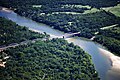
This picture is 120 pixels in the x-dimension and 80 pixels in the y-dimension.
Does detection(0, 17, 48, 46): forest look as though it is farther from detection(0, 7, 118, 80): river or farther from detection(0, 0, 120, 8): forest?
detection(0, 0, 120, 8): forest

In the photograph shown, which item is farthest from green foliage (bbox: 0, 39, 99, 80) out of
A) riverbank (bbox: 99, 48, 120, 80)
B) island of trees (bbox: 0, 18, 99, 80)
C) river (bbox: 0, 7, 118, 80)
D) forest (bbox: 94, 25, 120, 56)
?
forest (bbox: 94, 25, 120, 56)

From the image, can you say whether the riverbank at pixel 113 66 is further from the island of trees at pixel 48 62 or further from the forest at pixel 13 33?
the forest at pixel 13 33

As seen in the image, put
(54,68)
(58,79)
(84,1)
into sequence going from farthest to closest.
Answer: (84,1) < (54,68) < (58,79)

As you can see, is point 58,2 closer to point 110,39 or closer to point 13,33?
point 110,39

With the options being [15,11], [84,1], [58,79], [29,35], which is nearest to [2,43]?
[29,35]

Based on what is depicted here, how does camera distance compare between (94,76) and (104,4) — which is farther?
(104,4)

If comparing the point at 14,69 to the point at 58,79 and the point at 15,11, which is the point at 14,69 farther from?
the point at 15,11

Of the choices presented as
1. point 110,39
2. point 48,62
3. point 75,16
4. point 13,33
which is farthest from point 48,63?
point 75,16

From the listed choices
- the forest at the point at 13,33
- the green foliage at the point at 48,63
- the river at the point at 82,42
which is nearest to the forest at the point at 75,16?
the river at the point at 82,42
